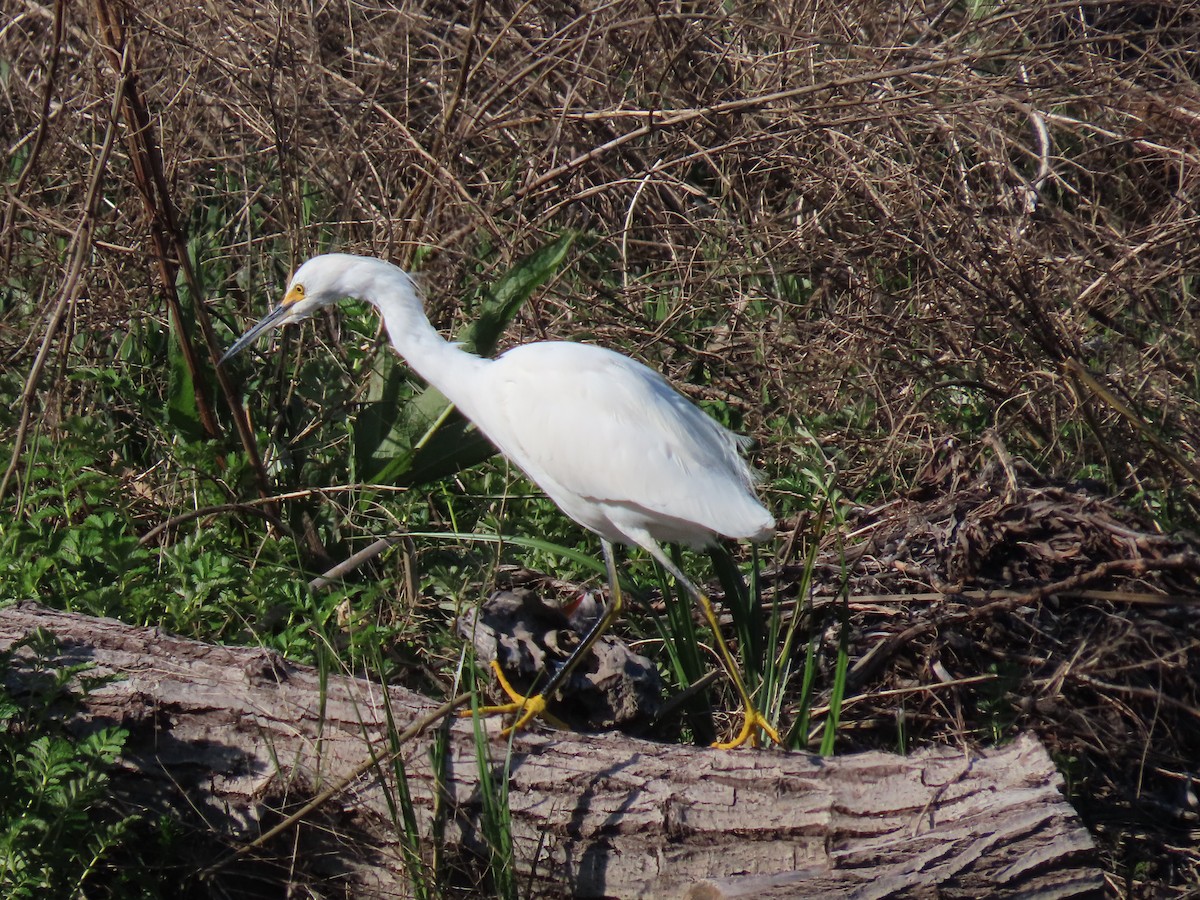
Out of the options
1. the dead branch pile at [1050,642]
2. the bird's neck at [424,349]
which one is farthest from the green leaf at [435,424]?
the dead branch pile at [1050,642]

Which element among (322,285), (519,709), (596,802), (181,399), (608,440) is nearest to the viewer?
(596,802)

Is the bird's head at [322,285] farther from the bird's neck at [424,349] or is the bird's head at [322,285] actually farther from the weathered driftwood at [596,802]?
the weathered driftwood at [596,802]

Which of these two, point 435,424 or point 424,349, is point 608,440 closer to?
point 424,349

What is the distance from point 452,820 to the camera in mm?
2498

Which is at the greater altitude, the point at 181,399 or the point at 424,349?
the point at 424,349

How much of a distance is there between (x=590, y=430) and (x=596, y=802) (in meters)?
1.03

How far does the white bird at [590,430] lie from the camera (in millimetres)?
3113

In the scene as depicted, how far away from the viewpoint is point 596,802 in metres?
2.49

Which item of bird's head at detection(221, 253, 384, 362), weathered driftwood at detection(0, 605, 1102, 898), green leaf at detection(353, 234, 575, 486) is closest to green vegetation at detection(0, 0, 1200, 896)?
green leaf at detection(353, 234, 575, 486)

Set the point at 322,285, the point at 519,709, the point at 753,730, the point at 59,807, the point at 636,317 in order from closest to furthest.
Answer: the point at 59,807 → the point at 519,709 → the point at 753,730 → the point at 322,285 → the point at 636,317

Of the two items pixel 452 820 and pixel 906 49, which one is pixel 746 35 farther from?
pixel 452 820

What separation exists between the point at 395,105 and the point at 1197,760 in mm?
3587

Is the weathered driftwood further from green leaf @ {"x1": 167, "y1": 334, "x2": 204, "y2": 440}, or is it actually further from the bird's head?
green leaf @ {"x1": 167, "y1": 334, "x2": 204, "y2": 440}

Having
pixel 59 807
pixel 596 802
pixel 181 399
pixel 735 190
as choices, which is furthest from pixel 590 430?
pixel 735 190
